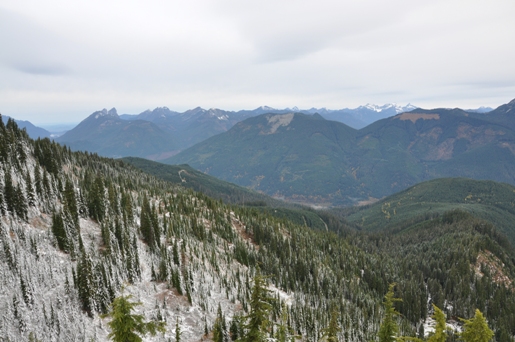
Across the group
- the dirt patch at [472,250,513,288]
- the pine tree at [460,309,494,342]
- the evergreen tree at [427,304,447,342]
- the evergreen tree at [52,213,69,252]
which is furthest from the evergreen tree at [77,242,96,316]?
the dirt patch at [472,250,513,288]

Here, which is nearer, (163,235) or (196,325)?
(196,325)

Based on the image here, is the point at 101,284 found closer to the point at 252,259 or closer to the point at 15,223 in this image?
the point at 15,223

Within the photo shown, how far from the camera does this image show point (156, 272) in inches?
2031

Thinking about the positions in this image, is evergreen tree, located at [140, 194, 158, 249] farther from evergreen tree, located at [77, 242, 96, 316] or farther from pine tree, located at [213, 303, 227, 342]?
pine tree, located at [213, 303, 227, 342]

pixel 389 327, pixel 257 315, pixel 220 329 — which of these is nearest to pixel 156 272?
pixel 220 329

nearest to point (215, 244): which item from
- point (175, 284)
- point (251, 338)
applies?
point (175, 284)

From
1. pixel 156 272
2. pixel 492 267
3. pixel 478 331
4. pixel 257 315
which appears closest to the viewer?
pixel 478 331

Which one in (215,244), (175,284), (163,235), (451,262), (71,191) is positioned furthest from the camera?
(451,262)

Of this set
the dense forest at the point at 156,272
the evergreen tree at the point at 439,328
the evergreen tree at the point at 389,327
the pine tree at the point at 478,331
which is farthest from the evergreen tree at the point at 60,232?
the pine tree at the point at 478,331

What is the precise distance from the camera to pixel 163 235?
70562mm

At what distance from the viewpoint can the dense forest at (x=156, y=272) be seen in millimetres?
33284

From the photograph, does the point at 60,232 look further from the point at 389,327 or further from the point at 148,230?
the point at 389,327

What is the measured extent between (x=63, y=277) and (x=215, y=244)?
48.6 metres

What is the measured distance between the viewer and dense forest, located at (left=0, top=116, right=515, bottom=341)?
109 feet
